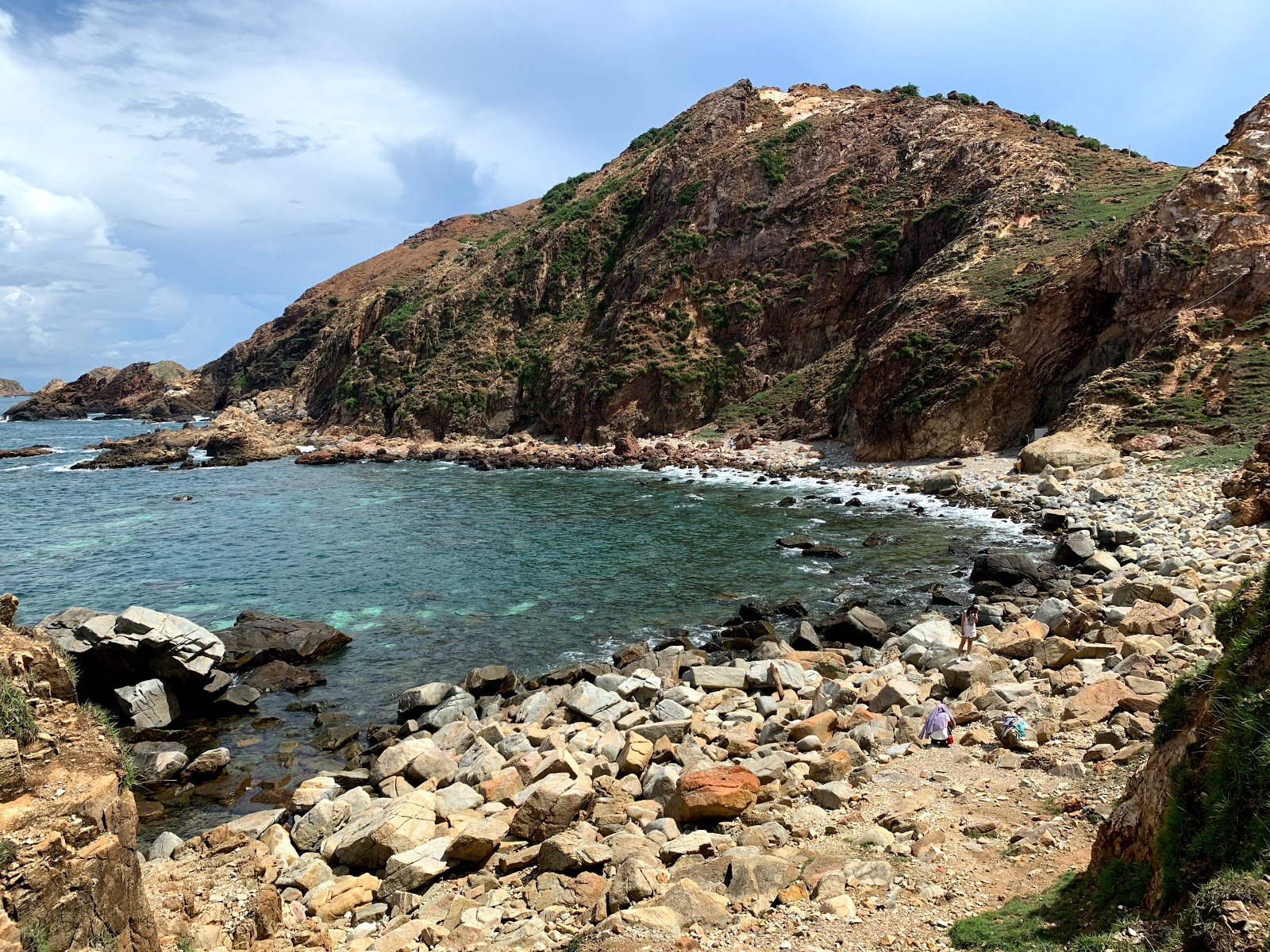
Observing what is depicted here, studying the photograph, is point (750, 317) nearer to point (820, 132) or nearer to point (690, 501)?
point (820, 132)

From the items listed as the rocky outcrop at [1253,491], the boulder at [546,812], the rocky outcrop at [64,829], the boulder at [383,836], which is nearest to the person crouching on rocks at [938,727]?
the boulder at [546,812]

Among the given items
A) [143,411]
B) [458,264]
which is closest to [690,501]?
[458,264]

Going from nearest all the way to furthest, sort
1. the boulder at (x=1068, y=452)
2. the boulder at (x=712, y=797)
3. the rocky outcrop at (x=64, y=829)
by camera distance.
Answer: the rocky outcrop at (x=64, y=829)
the boulder at (x=712, y=797)
the boulder at (x=1068, y=452)

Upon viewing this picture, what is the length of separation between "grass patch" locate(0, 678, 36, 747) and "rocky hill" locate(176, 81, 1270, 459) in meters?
39.8

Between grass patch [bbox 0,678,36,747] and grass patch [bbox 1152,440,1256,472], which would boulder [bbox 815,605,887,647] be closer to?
grass patch [bbox 0,678,36,747]

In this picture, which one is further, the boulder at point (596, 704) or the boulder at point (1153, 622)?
the boulder at point (1153, 622)

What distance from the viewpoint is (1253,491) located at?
21.6 metres

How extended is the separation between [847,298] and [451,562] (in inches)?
1863

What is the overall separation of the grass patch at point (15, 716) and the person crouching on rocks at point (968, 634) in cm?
1397

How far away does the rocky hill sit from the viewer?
127 ft

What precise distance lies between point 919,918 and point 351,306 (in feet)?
349

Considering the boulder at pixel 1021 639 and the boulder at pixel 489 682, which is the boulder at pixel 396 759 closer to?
the boulder at pixel 489 682

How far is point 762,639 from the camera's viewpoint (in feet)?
62.6

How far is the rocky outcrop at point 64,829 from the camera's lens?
5430mm
